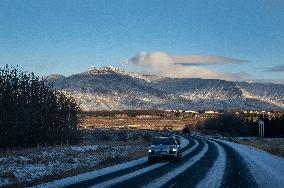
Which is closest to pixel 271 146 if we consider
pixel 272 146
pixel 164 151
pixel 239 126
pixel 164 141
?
pixel 272 146

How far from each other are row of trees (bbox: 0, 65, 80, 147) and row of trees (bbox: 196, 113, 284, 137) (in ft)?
144

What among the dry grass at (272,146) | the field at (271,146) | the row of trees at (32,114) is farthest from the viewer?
the row of trees at (32,114)

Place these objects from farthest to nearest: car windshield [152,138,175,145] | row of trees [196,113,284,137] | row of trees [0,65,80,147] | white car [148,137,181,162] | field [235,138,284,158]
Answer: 1. row of trees [196,113,284,137]
2. row of trees [0,65,80,147]
3. field [235,138,284,158]
4. car windshield [152,138,175,145]
5. white car [148,137,181,162]

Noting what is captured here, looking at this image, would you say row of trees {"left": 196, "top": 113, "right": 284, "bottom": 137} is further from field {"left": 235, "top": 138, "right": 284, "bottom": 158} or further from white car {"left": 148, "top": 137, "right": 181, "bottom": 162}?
white car {"left": 148, "top": 137, "right": 181, "bottom": 162}

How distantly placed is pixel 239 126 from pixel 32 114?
62.7m

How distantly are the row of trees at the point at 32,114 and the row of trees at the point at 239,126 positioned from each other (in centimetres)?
4388

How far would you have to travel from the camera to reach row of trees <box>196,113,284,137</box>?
350ft

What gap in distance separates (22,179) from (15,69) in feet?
159

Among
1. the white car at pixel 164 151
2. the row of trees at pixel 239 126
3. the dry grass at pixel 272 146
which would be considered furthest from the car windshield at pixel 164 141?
the row of trees at pixel 239 126

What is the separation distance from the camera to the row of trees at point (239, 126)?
106812 millimetres

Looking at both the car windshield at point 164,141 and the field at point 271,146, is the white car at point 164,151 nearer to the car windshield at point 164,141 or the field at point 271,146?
the car windshield at point 164,141

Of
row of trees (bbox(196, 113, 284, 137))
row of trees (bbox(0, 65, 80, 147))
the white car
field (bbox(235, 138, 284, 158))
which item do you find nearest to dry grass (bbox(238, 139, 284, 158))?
field (bbox(235, 138, 284, 158))

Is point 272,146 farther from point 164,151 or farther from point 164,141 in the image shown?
point 164,151

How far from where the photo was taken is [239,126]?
396ft
